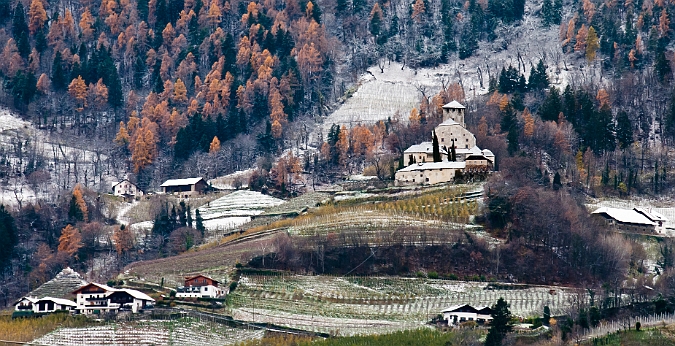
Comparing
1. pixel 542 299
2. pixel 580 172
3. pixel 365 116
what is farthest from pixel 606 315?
pixel 365 116

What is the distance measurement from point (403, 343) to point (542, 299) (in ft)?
44.5

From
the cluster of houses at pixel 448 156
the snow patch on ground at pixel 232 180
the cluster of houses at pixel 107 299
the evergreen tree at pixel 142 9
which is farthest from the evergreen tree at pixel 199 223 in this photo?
the evergreen tree at pixel 142 9

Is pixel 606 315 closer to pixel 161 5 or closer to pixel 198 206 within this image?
pixel 198 206

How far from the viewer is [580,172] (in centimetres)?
13812

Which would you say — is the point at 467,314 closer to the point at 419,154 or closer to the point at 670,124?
the point at 419,154

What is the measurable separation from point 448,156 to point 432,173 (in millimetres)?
4874

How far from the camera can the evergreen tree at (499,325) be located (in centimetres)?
9994

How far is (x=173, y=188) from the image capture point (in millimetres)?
153625

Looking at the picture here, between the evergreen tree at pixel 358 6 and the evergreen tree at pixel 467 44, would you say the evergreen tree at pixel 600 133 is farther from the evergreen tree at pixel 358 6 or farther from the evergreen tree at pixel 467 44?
the evergreen tree at pixel 358 6

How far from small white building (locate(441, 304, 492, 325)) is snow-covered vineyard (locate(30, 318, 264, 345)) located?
11.0 m

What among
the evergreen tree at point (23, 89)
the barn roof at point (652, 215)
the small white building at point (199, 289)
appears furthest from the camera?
the evergreen tree at point (23, 89)

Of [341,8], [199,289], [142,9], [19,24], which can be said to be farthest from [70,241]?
[341,8]

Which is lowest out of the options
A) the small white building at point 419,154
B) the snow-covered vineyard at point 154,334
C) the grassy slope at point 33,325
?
the snow-covered vineyard at point 154,334

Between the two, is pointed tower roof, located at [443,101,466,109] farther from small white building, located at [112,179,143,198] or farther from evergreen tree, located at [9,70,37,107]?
evergreen tree, located at [9,70,37,107]
